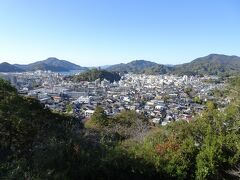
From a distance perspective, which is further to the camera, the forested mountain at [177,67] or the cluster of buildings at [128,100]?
the forested mountain at [177,67]

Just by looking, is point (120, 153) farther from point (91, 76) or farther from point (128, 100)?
point (91, 76)

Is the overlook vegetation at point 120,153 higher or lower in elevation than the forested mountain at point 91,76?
higher

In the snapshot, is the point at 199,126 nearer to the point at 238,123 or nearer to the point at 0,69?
the point at 238,123

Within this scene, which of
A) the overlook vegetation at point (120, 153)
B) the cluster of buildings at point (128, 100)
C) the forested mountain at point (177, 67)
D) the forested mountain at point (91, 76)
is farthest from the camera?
the forested mountain at point (177, 67)

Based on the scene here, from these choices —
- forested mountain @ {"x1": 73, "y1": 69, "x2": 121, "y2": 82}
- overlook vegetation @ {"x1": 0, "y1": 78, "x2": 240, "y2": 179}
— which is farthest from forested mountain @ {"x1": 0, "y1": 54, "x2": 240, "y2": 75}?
overlook vegetation @ {"x1": 0, "y1": 78, "x2": 240, "y2": 179}

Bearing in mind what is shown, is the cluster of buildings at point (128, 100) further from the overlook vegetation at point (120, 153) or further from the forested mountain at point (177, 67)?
the forested mountain at point (177, 67)

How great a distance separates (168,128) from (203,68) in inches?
4746

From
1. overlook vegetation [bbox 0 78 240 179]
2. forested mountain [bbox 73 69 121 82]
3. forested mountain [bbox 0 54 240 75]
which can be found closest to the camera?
overlook vegetation [bbox 0 78 240 179]

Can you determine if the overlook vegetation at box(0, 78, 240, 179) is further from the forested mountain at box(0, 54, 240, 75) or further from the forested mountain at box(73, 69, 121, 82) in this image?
the forested mountain at box(0, 54, 240, 75)

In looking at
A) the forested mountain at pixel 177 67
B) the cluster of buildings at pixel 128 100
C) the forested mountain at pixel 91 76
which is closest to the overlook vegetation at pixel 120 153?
the cluster of buildings at pixel 128 100

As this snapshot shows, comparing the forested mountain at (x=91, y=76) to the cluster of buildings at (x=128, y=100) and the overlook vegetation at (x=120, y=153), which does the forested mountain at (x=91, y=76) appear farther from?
the overlook vegetation at (x=120, y=153)

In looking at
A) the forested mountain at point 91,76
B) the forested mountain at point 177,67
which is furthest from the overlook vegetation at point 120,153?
the forested mountain at point 177,67

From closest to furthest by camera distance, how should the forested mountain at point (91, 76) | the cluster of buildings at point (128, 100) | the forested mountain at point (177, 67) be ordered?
the cluster of buildings at point (128, 100), the forested mountain at point (91, 76), the forested mountain at point (177, 67)

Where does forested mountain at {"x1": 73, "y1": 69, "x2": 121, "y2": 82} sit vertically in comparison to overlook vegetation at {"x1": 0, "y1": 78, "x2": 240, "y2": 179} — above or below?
below
